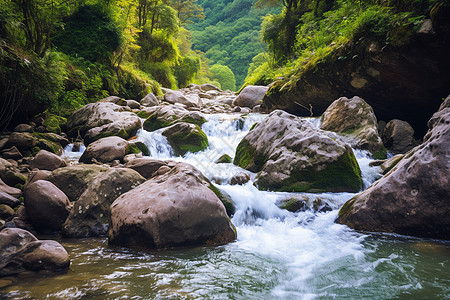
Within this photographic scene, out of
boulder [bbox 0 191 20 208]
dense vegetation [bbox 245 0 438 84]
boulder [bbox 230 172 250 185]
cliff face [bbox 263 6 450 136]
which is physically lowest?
boulder [bbox 230 172 250 185]

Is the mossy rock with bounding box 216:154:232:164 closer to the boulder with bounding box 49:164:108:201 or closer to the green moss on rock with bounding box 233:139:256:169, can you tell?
the green moss on rock with bounding box 233:139:256:169

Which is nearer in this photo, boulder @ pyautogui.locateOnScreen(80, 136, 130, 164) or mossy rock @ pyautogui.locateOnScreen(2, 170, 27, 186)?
mossy rock @ pyautogui.locateOnScreen(2, 170, 27, 186)

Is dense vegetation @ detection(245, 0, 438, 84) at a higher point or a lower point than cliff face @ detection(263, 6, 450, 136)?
higher

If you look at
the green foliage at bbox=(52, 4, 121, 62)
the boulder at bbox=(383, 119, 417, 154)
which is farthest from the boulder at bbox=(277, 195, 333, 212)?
the green foliage at bbox=(52, 4, 121, 62)

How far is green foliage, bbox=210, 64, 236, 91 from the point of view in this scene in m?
45.2

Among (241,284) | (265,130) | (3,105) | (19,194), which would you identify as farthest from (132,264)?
(3,105)

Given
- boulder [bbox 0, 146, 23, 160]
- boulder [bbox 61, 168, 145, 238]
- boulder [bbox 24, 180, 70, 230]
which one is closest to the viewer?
boulder [bbox 61, 168, 145, 238]

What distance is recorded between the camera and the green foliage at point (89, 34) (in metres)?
14.0

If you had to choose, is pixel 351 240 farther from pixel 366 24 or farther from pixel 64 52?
pixel 64 52

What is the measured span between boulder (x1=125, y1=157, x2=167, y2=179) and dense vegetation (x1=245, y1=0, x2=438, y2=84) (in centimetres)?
679

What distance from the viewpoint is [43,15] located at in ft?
32.1

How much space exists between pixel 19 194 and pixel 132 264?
11.2 feet

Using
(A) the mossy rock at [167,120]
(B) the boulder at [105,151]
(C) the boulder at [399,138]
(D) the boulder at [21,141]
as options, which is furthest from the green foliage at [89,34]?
(C) the boulder at [399,138]

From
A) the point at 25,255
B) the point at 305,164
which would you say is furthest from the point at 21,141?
the point at 305,164
